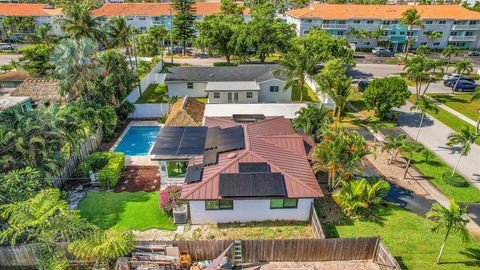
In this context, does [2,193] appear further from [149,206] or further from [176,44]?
[176,44]

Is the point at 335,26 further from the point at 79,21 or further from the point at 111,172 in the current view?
the point at 111,172

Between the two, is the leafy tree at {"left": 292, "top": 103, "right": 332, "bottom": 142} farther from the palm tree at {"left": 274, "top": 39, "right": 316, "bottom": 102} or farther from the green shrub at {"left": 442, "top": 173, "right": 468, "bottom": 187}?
the green shrub at {"left": 442, "top": 173, "right": 468, "bottom": 187}

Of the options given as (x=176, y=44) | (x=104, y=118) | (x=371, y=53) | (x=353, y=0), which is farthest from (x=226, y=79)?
(x=353, y=0)

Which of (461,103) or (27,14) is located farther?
(27,14)

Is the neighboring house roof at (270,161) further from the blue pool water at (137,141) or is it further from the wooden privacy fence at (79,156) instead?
the wooden privacy fence at (79,156)

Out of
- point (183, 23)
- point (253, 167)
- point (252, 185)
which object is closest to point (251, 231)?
point (252, 185)

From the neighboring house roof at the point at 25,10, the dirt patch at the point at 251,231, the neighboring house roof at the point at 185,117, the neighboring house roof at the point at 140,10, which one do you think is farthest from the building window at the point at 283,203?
the neighboring house roof at the point at 25,10
